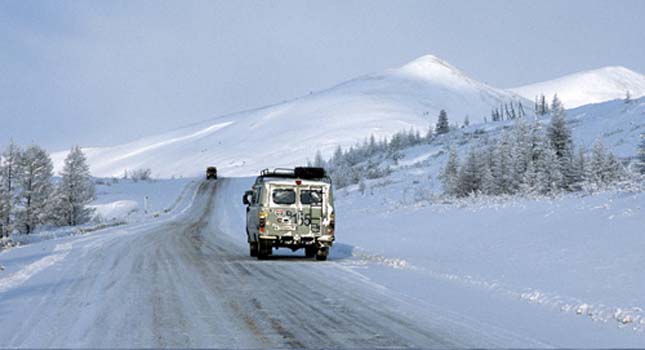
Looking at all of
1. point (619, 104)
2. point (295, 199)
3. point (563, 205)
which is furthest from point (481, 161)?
point (619, 104)

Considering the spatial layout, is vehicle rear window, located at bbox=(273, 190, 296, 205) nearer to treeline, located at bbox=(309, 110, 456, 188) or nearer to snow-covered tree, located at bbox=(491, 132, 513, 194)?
snow-covered tree, located at bbox=(491, 132, 513, 194)

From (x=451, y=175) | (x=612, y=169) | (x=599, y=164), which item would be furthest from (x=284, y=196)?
(x=451, y=175)

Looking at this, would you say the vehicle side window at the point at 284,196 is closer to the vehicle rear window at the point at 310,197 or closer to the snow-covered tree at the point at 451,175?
the vehicle rear window at the point at 310,197

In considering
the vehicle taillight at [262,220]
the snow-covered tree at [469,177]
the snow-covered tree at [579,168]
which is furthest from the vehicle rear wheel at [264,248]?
the snow-covered tree at [469,177]

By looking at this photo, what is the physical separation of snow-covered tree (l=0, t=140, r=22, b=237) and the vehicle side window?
40.9 m

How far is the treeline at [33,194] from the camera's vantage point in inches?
2136

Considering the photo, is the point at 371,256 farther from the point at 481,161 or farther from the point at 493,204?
the point at 481,161

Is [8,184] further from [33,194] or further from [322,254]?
[322,254]

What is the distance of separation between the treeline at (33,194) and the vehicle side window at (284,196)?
40798mm

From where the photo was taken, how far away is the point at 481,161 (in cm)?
4419

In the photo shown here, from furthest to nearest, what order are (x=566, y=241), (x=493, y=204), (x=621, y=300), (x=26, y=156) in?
(x=26, y=156), (x=493, y=204), (x=566, y=241), (x=621, y=300)

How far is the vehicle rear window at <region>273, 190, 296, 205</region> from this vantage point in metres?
20.1

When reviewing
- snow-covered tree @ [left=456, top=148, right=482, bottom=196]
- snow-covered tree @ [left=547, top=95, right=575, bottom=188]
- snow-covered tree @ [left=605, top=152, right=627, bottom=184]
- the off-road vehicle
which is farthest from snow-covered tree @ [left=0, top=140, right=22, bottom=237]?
snow-covered tree @ [left=605, top=152, right=627, bottom=184]

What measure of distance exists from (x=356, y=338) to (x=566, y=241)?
406 inches
